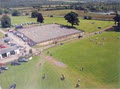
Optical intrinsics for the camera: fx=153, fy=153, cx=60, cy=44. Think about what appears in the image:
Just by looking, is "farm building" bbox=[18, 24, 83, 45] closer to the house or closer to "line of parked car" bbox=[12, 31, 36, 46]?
"line of parked car" bbox=[12, 31, 36, 46]

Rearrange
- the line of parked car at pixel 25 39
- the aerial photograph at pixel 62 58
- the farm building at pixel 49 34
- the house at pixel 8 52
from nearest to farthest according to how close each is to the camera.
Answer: the aerial photograph at pixel 62 58 → the house at pixel 8 52 → the line of parked car at pixel 25 39 → the farm building at pixel 49 34

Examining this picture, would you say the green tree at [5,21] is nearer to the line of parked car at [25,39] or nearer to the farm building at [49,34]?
the line of parked car at [25,39]

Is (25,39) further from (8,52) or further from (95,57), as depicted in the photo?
(95,57)

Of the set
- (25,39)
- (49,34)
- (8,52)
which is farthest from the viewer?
(49,34)

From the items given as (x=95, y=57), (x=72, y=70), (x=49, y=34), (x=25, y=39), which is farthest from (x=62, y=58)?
(x=49, y=34)

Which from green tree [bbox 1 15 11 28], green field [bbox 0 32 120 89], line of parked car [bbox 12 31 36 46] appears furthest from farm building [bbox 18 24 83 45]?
green tree [bbox 1 15 11 28]

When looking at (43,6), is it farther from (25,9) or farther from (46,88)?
(46,88)

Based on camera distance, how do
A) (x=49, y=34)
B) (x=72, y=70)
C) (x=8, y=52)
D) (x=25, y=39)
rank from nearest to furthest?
(x=72, y=70)
(x=8, y=52)
(x=25, y=39)
(x=49, y=34)

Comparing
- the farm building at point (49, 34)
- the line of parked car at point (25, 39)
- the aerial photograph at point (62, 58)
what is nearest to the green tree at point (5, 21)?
the aerial photograph at point (62, 58)
